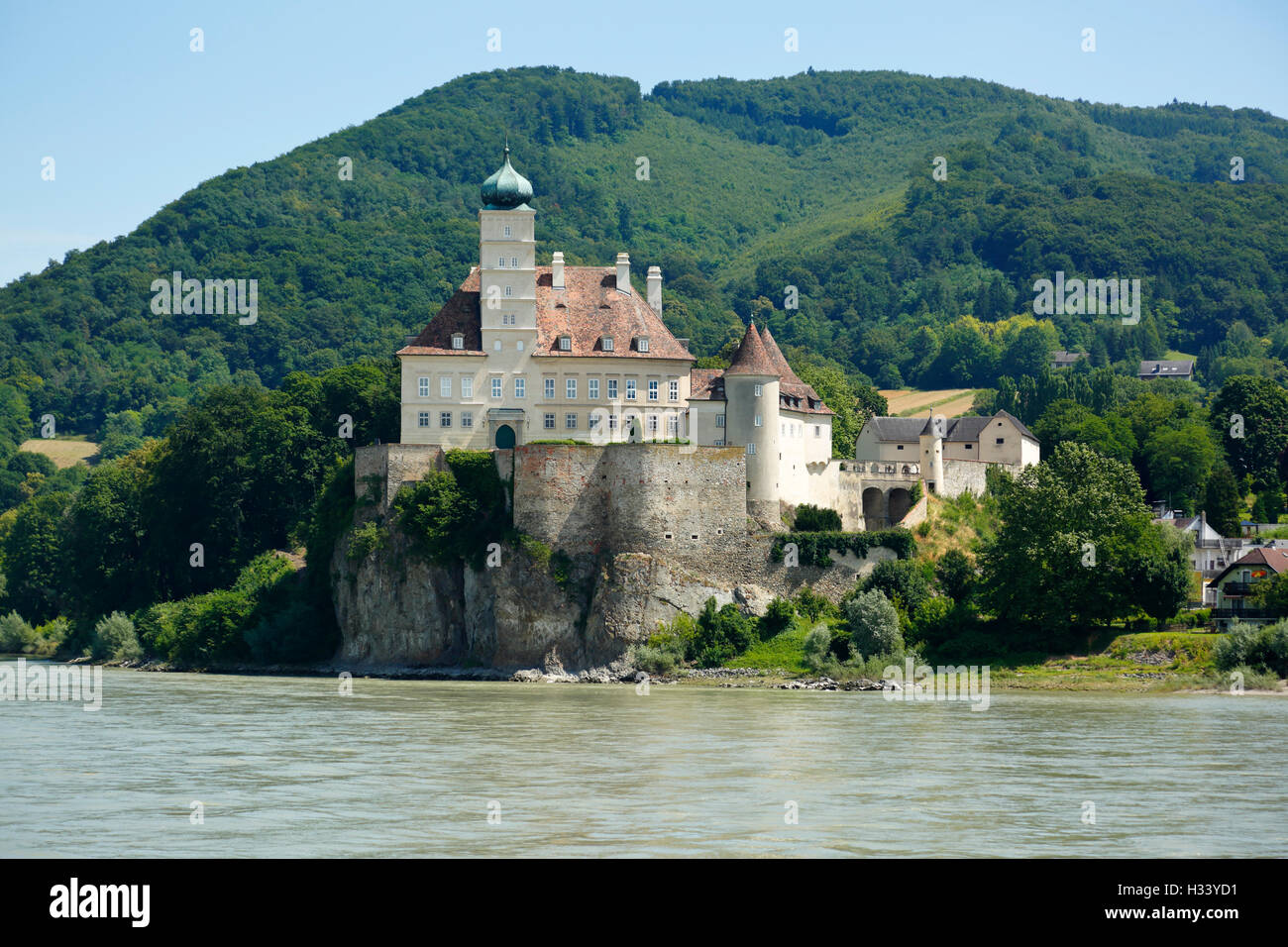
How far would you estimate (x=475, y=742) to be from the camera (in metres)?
43.7

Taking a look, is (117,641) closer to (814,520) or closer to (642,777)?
(814,520)

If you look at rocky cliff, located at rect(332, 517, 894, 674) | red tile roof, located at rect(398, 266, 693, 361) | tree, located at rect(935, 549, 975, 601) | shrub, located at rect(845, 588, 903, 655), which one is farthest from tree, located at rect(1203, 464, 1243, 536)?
red tile roof, located at rect(398, 266, 693, 361)

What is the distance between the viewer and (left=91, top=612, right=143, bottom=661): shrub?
80.4m

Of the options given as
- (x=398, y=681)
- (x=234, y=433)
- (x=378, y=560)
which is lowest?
(x=398, y=681)

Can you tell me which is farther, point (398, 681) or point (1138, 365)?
point (1138, 365)

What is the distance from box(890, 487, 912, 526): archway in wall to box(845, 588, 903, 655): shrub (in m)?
11.4

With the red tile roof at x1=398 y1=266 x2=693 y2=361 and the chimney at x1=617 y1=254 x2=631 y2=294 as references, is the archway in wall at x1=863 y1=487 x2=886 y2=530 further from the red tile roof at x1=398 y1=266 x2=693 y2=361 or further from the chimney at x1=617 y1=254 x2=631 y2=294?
the chimney at x1=617 y1=254 x2=631 y2=294

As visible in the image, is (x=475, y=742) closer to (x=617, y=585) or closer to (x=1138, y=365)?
(x=617, y=585)

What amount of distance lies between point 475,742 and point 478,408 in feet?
99.0

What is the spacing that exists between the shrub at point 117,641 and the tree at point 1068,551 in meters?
39.7
